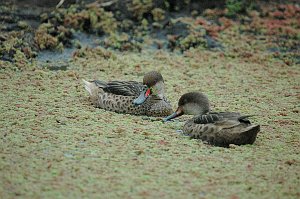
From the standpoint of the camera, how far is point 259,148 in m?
6.08

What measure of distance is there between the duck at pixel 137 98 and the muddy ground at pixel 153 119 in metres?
0.16

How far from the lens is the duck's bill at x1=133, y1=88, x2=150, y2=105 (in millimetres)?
7328

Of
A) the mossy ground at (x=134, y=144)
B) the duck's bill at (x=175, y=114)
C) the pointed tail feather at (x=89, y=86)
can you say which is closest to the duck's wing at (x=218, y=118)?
the mossy ground at (x=134, y=144)

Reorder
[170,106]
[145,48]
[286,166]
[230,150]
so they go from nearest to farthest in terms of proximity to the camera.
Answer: [286,166] → [230,150] → [170,106] → [145,48]

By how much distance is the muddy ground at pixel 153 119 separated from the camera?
5039mm

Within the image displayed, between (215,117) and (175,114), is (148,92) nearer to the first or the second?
(175,114)

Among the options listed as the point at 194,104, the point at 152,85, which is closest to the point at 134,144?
the point at 194,104

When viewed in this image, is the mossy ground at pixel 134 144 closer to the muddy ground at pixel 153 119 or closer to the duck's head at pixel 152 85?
the muddy ground at pixel 153 119

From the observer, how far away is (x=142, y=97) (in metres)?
7.41

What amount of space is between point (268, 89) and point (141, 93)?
Answer: 2.22 meters

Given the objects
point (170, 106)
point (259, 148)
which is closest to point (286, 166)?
point (259, 148)

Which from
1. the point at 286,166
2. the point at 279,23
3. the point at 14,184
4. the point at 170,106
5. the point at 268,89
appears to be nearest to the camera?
the point at 14,184

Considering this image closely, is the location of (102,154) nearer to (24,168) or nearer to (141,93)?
(24,168)

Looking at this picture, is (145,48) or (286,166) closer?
(286,166)
